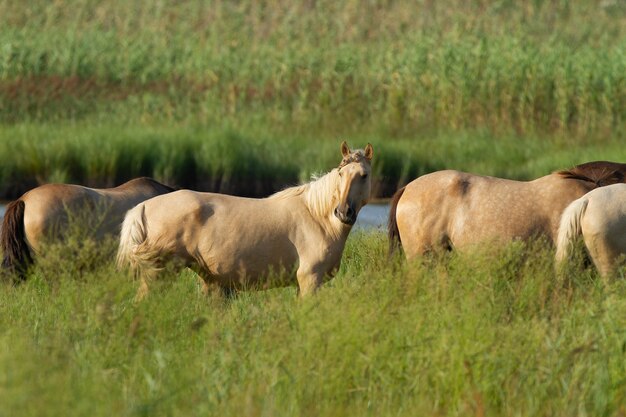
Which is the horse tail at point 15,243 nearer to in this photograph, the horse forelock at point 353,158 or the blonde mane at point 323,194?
the blonde mane at point 323,194

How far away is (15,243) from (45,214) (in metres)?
0.29

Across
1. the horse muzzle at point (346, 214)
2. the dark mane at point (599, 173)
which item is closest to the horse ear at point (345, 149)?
the horse muzzle at point (346, 214)

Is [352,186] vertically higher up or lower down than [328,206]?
higher up

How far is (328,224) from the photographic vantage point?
7.21 metres

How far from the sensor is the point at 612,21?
3162 centimetres

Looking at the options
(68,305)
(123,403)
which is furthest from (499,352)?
(68,305)

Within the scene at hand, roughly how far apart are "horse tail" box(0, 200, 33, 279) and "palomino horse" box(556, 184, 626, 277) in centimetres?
351

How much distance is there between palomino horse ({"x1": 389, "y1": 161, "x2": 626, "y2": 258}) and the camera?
25.6 feet

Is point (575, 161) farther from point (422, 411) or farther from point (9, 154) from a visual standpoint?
point (422, 411)

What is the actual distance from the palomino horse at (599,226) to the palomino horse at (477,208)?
0.37 m

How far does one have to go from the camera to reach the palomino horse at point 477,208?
7793 millimetres

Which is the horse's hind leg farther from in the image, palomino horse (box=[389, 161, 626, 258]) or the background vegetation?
the background vegetation

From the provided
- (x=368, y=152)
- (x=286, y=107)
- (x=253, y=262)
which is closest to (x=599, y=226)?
(x=368, y=152)

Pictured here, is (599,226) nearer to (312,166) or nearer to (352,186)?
(352,186)
